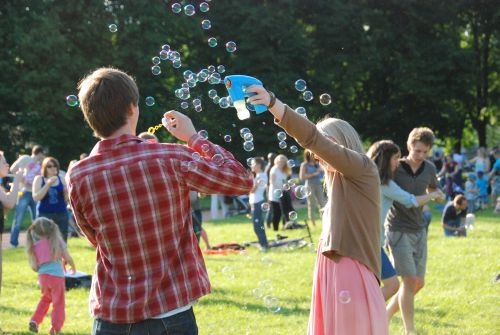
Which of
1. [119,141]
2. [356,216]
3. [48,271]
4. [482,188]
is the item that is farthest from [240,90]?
[482,188]

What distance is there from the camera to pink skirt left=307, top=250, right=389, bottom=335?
12.4ft

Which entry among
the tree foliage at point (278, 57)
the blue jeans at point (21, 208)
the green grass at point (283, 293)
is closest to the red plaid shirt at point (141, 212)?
the green grass at point (283, 293)

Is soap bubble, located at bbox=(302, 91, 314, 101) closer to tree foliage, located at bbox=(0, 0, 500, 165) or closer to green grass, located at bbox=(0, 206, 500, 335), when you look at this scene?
green grass, located at bbox=(0, 206, 500, 335)

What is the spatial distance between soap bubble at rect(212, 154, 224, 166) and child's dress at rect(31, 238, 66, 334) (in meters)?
4.75

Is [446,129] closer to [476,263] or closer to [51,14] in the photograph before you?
[51,14]

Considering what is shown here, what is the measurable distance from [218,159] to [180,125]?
26cm

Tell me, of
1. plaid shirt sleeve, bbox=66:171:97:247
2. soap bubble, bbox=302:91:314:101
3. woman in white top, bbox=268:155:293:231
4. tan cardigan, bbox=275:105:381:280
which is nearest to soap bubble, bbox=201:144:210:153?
plaid shirt sleeve, bbox=66:171:97:247

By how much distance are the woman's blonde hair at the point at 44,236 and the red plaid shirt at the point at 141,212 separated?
457 centimetres

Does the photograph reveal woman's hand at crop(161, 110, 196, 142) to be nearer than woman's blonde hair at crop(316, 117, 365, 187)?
Yes

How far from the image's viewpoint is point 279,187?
535 inches

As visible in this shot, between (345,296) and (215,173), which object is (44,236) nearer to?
(345,296)

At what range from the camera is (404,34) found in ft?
107

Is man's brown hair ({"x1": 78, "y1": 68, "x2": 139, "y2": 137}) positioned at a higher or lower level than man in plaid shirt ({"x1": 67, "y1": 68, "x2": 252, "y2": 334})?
higher

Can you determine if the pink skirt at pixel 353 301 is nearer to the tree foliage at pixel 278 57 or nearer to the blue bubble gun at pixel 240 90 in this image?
the blue bubble gun at pixel 240 90
